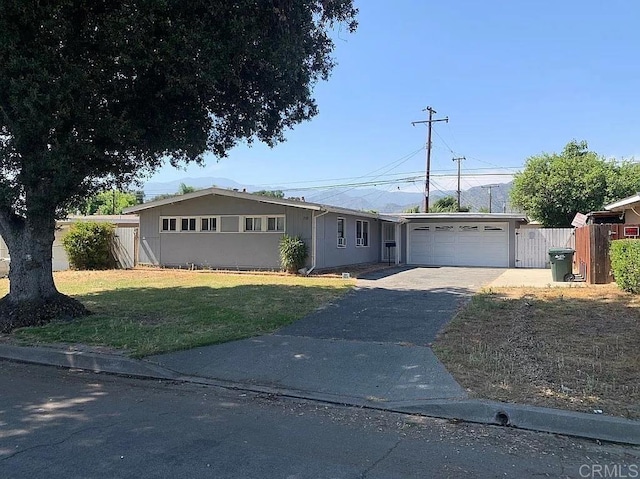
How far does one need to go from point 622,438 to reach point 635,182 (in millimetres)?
31220

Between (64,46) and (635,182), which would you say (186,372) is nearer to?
(64,46)

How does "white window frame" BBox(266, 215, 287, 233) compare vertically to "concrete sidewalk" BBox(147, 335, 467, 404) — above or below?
above

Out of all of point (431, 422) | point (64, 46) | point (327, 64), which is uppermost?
point (327, 64)

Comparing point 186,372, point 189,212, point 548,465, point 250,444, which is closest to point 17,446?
point 250,444

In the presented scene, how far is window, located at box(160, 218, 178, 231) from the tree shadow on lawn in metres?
7.84

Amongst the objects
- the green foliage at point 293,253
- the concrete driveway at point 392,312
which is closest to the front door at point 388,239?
the green foliage at point 293,253

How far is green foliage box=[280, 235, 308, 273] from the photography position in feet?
62.8

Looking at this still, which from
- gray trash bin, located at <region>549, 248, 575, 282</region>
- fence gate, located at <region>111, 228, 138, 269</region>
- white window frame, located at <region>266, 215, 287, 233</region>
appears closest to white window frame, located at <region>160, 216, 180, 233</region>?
fence gate, located at <region>111, 228, 138, 269</region>

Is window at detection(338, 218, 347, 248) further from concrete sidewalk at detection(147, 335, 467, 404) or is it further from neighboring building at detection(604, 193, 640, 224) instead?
concrete sidewalk at detection(147, 335, 467, 404)

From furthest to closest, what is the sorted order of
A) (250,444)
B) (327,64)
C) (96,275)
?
(96,275) < (327,64) < (250,444)

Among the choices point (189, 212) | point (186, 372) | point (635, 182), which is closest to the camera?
point (186, 372)

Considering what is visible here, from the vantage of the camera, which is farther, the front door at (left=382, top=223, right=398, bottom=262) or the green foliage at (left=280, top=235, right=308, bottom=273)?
the front door at (left=382, top=223, right=398, bottom=262)

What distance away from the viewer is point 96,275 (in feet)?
64.8

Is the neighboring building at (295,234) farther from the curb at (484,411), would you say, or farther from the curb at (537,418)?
the curb at (537,418)
